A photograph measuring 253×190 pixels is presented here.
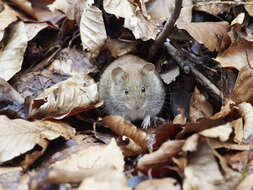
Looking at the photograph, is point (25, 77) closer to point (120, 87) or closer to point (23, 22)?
point (23, 22)

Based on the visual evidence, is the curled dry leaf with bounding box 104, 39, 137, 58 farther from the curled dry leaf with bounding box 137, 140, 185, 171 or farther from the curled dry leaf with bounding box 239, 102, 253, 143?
the curled dry leaf with bounding box 137, 140, 185, 171

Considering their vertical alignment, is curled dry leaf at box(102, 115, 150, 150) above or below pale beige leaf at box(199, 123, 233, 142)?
below

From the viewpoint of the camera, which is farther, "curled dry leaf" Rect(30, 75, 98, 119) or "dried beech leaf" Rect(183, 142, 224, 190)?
"curled dry leaf" Rect(30, 75, 98, 119)

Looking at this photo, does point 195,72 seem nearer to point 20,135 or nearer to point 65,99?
point 65,99

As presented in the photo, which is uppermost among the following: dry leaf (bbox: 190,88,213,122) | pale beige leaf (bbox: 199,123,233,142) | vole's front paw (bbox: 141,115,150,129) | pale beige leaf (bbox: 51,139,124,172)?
pale beige leaf (bbox: 199,123,233,142)

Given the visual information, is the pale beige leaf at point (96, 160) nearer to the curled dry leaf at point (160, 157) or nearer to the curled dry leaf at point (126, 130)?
the curled dry leaf at point (160, 157)

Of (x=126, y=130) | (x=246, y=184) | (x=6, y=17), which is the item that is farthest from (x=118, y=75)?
(x=246, y=184)

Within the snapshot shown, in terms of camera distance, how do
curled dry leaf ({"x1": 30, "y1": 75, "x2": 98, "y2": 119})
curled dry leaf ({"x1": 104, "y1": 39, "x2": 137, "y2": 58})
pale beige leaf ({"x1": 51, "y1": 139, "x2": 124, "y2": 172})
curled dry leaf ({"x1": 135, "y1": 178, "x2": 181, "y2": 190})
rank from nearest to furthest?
curled dry leaf ({"x1": 135, "y1": 178, "x2": 181, "y2": 190}) < pale beige leaf ({"x1": 51, "y1": 139, "x2": 124, "y2": 172}) < curled dry leaf ({"x1": 30, "y1": 75, "x2": 98, "y2": 119}) < curled dry leaf ({"x1": 104, "y1": 39, "x2": 137, "y2": 58})

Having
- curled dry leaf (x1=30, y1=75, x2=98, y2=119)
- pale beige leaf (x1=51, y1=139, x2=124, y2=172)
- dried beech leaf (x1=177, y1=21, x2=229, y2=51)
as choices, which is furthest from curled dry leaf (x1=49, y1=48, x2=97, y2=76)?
pale beige leaf (x1=51, y1=139, x2=124, y2=172)
